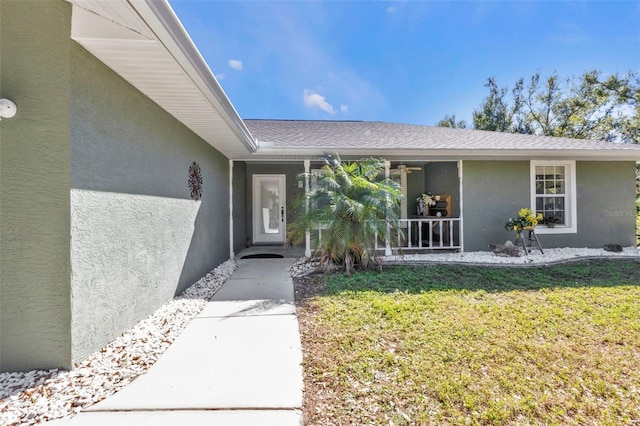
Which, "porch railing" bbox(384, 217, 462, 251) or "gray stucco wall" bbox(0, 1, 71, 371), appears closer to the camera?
"gray stucco wall" bbox(0, 1, 71, 371)

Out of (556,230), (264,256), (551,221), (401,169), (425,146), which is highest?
(425,146)

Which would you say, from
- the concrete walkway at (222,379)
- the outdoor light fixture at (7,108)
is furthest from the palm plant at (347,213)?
the outdoor light fixture at (7,108)

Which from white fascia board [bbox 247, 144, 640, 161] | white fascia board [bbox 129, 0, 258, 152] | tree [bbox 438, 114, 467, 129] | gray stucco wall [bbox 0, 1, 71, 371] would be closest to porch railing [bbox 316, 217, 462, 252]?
white fascia board [bbox 247, 144, 640, 161]

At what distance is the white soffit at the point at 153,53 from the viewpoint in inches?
75.7

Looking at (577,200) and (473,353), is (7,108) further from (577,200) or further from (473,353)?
(577,200)

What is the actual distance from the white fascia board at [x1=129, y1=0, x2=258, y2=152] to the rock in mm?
6718

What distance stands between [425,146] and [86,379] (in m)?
6.94

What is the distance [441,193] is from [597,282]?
4.11 meters

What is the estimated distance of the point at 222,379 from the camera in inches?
89.7

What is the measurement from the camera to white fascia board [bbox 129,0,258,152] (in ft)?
6.09

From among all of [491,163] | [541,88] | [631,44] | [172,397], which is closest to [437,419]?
[172,397]

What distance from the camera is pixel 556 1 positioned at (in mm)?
8523

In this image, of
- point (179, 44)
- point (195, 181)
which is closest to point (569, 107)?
point (195, 181)

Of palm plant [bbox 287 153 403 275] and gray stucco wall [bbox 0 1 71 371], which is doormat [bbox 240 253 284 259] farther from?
gray stucco wall [bbox 0 1 71 371]
